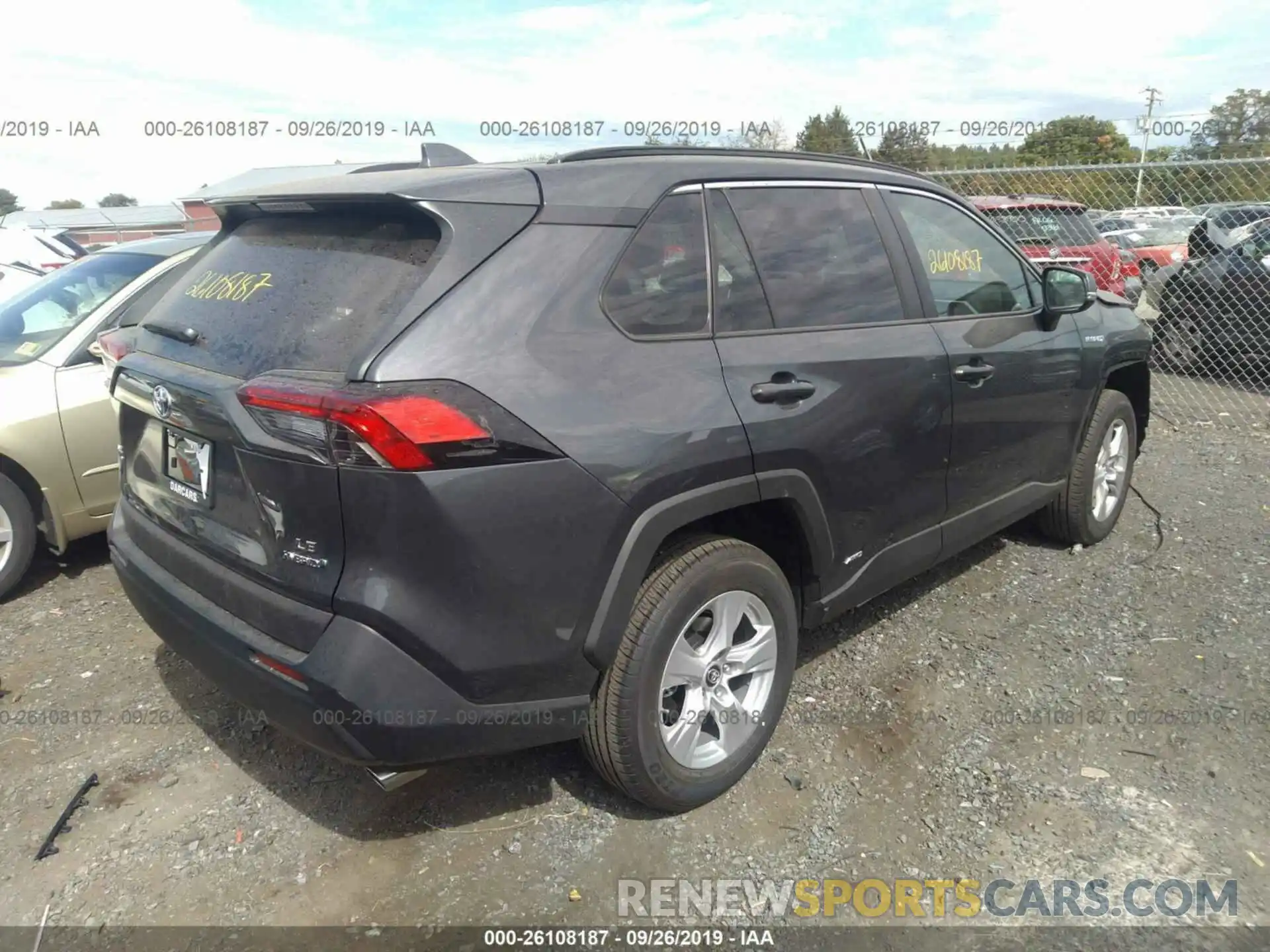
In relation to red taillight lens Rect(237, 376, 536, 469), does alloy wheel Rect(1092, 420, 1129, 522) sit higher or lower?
lower

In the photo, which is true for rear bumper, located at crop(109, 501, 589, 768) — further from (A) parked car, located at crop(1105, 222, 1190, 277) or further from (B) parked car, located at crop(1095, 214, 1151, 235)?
(B) parked car, located at crop(1095, 214, 1151, 235)

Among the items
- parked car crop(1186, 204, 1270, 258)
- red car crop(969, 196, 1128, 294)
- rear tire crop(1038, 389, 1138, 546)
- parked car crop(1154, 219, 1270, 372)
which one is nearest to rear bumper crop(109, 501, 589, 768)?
rear tire crop(1038, 389, 1138, 546)

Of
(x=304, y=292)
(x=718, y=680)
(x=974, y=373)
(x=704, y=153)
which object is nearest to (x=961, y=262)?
(x=974, y=373)

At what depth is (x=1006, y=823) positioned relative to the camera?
268 cm

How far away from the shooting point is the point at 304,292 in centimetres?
230

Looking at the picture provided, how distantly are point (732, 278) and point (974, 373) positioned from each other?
1227mm

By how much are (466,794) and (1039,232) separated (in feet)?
26.5

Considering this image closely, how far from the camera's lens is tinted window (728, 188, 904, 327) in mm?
2791

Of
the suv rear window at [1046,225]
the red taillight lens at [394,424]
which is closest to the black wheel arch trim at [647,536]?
the red taillight lens at [394,424]

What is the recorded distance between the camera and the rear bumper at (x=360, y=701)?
2.05 meters

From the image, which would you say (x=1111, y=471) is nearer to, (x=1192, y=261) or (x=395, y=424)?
(x=395, y=424)

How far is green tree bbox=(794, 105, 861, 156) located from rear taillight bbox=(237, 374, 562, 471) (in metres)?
13.2

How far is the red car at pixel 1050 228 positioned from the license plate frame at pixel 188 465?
7.64 meters

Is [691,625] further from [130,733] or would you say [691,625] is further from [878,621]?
[130,733]
